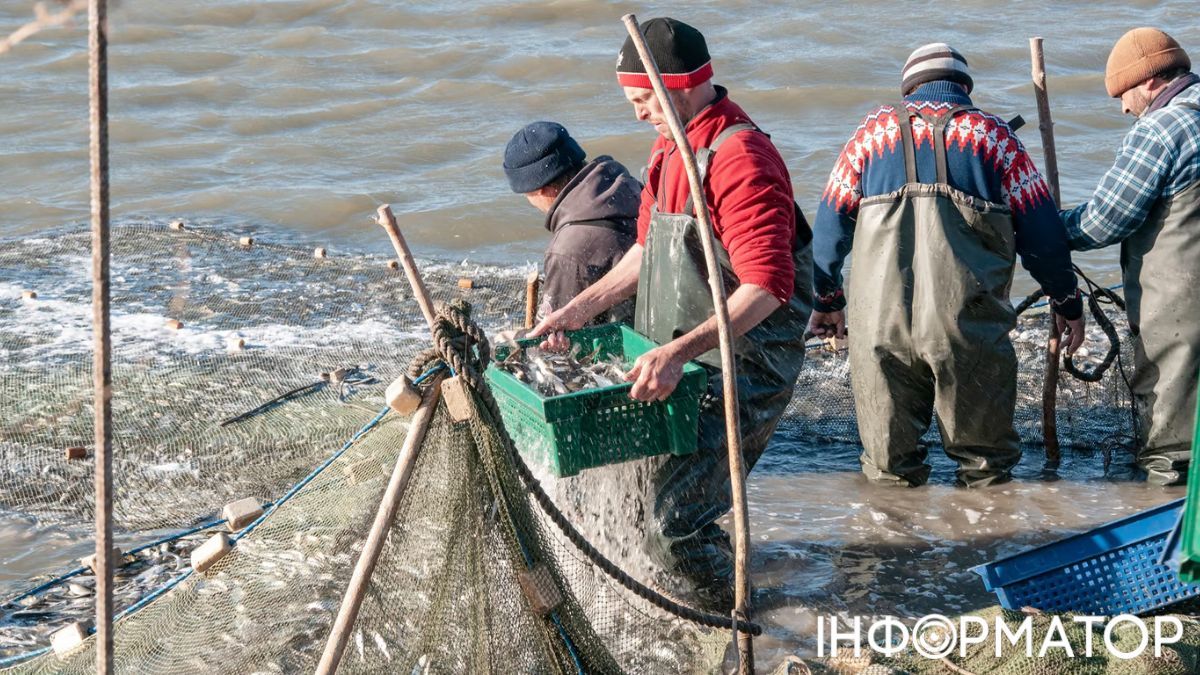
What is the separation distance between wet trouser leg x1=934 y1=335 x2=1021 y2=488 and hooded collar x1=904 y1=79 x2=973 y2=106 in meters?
0.96

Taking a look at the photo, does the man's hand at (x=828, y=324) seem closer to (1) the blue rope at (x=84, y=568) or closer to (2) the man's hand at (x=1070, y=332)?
(2) the man's hand at (x=1070, y=332)

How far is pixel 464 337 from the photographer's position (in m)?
3.44

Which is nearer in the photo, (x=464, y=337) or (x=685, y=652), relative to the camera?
(x=464, y=337)

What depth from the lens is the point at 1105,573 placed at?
13.8 feet

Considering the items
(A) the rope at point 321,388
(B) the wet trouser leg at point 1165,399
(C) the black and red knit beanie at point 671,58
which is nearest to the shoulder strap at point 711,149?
(C) the black and red knit beanie at point 671,58

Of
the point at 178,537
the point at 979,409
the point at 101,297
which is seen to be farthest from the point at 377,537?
the point at 979,409

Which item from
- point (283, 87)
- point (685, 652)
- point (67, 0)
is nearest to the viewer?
point (67, 0)

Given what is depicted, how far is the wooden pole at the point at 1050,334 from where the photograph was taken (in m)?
5.68

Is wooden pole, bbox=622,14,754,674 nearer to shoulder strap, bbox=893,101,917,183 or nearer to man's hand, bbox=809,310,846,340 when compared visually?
shoulder strap, bbox=893,101,917,183

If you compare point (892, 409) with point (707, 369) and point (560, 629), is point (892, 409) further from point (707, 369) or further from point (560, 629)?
point (560, 629)

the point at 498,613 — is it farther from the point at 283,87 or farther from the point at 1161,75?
the point at 283,87

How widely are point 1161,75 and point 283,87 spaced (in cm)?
1094

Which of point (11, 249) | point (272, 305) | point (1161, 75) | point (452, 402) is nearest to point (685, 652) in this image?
point (452, 402)

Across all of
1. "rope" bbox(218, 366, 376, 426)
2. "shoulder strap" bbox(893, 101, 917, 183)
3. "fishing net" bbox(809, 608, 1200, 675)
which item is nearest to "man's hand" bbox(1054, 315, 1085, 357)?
"shoulder strap" bbox(893, 101, 917, 183)
